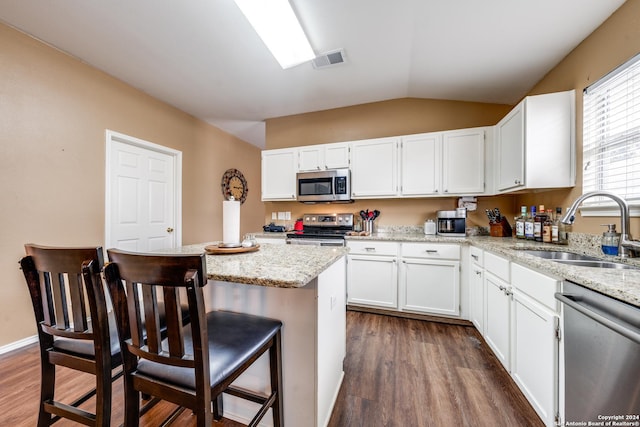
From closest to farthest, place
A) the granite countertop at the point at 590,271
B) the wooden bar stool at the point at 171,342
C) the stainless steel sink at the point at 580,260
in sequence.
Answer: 1. the wooden bar stool at the point at 171,342
2. the granite countertop at the point at 590,271
3. the stainless steel sink at the point at 580,260

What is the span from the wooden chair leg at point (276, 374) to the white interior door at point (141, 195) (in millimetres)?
2576

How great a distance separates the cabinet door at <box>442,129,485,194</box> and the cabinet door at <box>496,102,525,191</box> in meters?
0.23

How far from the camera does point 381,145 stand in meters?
2.99

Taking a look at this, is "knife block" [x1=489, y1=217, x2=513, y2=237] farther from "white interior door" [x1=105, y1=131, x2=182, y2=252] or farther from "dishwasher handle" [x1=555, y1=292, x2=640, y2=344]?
"white interior door" [x1=105, y1=131, x2=182, y2=252]

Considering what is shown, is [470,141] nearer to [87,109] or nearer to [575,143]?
[575,143]

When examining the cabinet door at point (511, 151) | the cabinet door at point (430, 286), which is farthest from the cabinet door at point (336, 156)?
the cabinet door at point (511, 151)

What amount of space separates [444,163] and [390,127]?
0.92 meters

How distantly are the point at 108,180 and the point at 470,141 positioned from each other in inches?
159

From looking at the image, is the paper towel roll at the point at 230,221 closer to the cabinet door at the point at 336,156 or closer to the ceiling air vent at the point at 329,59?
the ceiling air vent at the point at 329,59

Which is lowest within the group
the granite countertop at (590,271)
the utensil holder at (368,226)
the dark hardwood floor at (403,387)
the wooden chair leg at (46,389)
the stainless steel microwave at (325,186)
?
the dark hardwood floor at (403,387)

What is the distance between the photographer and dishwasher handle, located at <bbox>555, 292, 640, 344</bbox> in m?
0.74

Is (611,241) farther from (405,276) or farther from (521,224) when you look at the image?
(405,276)

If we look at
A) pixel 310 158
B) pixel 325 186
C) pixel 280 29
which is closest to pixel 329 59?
pixel 280 29

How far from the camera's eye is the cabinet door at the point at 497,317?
63.3 inches
